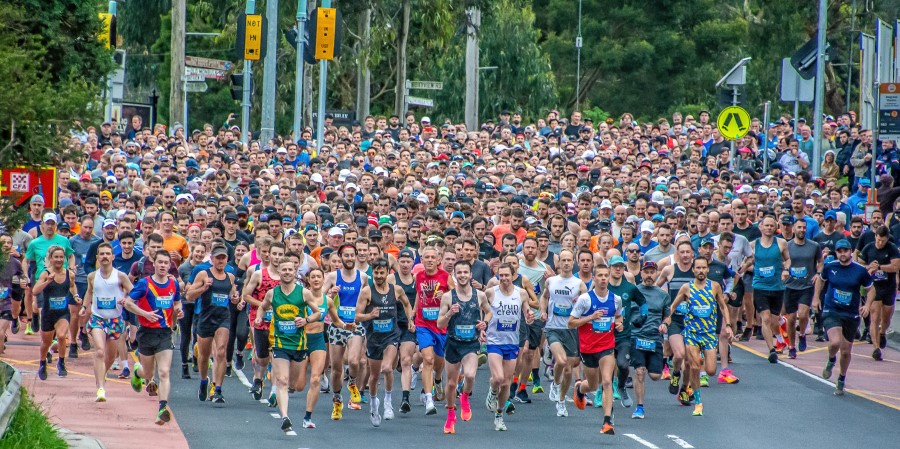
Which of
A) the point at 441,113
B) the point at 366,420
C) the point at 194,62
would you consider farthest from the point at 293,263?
the point at 441,113

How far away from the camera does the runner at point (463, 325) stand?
15.8 meters

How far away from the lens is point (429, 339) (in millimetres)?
16266

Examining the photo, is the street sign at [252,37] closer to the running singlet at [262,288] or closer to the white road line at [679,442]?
the running singlet at [262,288]

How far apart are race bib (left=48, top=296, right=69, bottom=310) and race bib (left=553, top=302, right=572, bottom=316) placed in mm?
6042

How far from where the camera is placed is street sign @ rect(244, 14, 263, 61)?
32.4 m

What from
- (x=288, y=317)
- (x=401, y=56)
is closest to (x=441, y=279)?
(x=288, y=317)

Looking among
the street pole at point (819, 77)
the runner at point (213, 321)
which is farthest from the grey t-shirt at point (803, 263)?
the street pole at point (819, 77)

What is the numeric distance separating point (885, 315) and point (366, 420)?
8.68 meters

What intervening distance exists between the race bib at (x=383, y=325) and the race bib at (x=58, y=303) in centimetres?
439

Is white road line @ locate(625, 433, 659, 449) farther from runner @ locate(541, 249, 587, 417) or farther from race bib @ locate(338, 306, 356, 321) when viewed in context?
race bib @ locate(338, 306, 356, 321)

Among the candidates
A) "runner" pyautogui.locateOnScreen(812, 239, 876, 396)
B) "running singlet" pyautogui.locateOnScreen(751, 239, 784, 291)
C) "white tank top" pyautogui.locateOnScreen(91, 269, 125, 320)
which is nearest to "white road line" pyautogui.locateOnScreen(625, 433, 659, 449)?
"runner" pyautogui.locateOnScreen(812, 239, 876, 396)

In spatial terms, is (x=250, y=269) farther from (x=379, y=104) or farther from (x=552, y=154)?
(x=379, y=104)

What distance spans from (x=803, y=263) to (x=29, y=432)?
12.1m

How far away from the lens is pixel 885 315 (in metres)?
21.3
